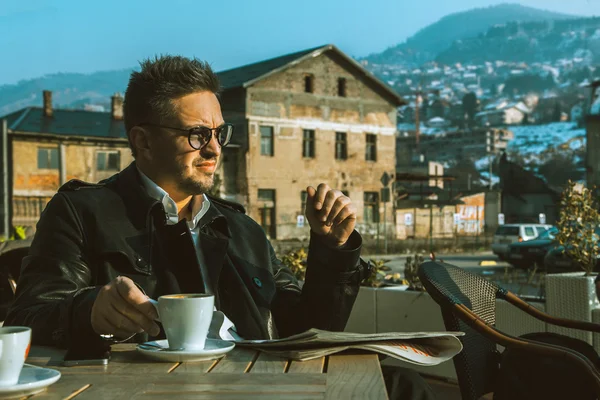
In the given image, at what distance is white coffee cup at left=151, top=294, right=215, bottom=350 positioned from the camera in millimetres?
1550

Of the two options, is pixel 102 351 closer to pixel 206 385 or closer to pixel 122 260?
pixel 206 385

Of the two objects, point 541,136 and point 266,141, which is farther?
point 541,136

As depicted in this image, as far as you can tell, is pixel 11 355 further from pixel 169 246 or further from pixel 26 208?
pixel 26 208

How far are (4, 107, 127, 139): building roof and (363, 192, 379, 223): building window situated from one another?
1356cm

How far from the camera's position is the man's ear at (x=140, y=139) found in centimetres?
257

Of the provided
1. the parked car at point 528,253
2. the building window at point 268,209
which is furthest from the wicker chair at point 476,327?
the building window at point 268,209

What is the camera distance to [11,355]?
4.25ft

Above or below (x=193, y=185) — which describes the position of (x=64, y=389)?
below

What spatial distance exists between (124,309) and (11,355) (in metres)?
0.35

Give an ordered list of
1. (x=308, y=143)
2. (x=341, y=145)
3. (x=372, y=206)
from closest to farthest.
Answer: (x=308, y=143) < (x=341, y=145) < (x=372, y=206)

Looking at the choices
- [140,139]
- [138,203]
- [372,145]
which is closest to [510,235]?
[372,145]

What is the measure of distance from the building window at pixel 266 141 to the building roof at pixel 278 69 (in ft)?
7.66

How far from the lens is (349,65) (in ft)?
133

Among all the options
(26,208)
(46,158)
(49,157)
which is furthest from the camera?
(49,157)
